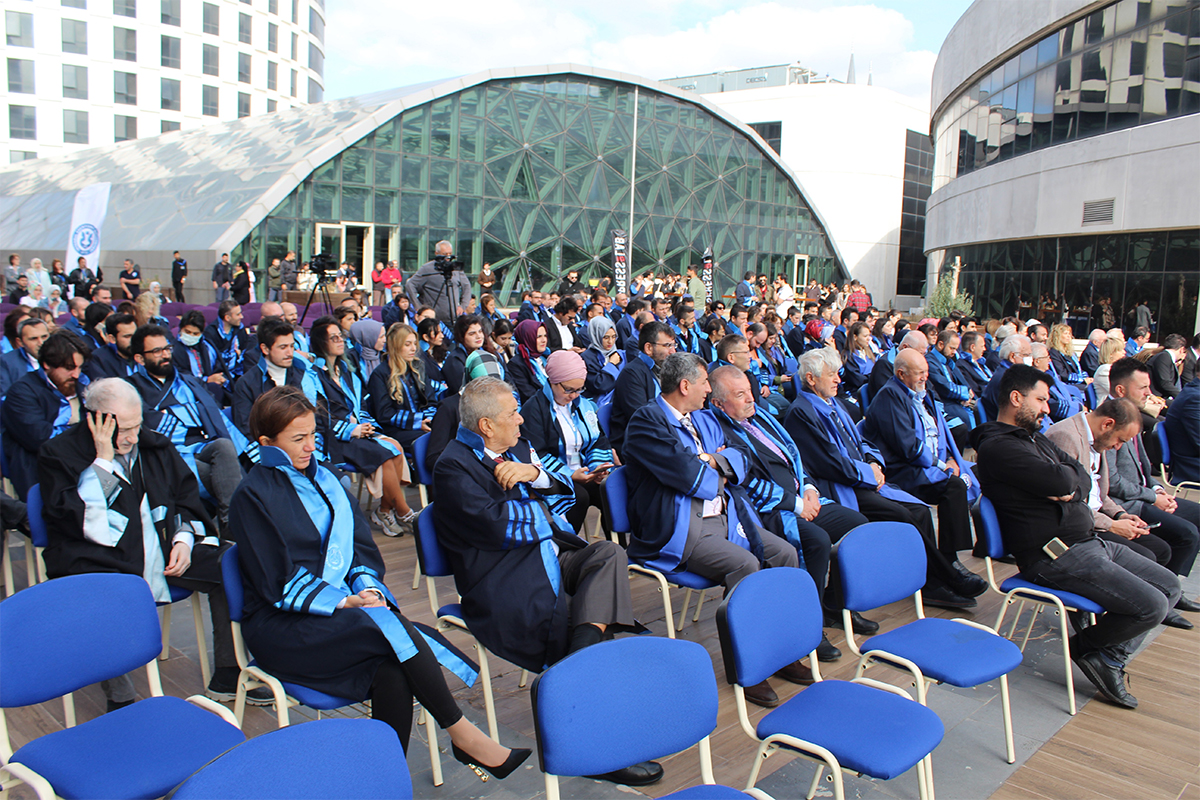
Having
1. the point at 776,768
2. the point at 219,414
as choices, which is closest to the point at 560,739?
the point at 776,768

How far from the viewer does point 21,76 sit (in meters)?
41.5

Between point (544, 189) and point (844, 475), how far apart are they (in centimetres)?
2148

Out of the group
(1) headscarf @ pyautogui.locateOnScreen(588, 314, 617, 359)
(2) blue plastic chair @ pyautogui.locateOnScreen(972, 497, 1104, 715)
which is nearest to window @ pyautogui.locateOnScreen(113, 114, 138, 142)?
(1) headscarf @ pyautogui.locateOnScreen(588, 314, 617, 359)

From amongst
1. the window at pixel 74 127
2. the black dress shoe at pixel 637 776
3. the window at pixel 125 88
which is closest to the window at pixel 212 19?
the window at pixel 125 88

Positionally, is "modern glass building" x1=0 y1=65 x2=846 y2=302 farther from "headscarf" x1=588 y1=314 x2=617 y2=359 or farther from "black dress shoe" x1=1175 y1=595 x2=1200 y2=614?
"black dress shoe" x1=1175 y1=595 x2=1200 y2=614

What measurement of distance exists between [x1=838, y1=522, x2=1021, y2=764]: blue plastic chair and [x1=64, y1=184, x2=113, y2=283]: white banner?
16433 millimetres

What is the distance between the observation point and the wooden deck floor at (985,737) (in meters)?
2.91

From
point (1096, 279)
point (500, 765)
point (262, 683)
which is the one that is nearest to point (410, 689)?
point (500, 765)

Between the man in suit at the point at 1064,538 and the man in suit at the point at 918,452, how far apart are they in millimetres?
742

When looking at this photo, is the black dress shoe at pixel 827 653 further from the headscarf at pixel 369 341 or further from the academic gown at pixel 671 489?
the headscarf at pixel 369 341

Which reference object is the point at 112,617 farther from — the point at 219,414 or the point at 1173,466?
the point at 1173,466

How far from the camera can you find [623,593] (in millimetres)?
3211

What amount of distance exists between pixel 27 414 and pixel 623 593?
3752mm

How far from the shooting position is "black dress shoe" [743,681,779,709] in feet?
11.3
